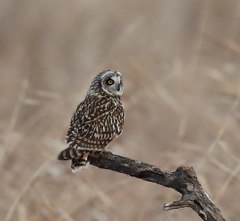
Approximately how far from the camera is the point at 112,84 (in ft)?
10.0

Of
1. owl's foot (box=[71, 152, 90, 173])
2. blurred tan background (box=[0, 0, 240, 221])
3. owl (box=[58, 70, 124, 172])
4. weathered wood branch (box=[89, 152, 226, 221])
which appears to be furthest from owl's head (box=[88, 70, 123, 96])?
weathered wood branch (box=[89, 152, 226, 221])

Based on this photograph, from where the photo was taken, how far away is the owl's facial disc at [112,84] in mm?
2998

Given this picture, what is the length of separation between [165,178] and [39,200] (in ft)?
6.21

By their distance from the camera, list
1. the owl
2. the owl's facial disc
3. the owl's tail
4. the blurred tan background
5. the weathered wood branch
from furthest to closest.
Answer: the blurred tan background < the owl's facial disc < the owl < the owl's tail < the weathered wood branch

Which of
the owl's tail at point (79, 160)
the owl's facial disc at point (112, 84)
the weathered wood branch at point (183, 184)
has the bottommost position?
the weathered wood branch at point (183, 184)

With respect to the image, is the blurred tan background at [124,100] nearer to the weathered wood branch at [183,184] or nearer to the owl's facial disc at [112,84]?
the owl's facial disc at [112,84]

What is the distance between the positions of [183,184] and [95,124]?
0.80 metres

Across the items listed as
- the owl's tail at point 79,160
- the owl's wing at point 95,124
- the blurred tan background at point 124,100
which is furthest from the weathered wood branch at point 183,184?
the blurred tan background at point 124,100

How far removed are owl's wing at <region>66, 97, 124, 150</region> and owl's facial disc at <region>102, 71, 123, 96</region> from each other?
3.1 inches

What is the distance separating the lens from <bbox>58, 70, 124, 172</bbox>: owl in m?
2.42

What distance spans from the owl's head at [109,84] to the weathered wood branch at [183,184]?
0.92 metres

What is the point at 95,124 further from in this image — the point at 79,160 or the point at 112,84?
the point at 112,84

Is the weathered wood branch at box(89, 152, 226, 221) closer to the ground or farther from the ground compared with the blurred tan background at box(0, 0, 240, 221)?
closer to the ground

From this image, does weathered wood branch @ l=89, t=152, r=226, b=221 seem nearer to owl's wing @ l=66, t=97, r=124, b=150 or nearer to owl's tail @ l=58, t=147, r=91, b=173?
owl's tail @ l=58, t=147, r=91, b=173
